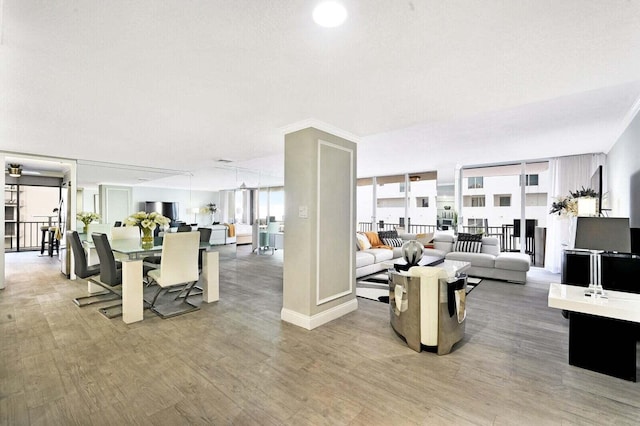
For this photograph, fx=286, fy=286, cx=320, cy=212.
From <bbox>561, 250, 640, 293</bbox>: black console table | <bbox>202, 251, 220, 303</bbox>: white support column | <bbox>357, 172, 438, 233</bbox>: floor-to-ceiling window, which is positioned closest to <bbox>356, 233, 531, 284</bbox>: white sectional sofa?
<bbox>357, 172, 438, 233</bbox>: floor-to-ceiling window

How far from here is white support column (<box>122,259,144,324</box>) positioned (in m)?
3.26

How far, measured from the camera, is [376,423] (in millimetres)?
1727

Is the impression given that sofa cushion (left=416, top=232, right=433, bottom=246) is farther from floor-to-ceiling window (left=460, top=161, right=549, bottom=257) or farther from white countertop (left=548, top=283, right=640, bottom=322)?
white countertop (left=548, top=283, right=640, bottom=322)

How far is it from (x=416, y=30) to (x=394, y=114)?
4.51 ft

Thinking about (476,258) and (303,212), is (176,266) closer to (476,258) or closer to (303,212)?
(303,212)


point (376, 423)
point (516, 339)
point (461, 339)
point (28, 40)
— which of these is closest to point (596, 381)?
point (516, 339)

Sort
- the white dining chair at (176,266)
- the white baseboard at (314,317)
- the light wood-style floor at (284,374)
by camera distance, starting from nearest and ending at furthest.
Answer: the light wood-style floor at (284,374) → the white baseboard at (314,317) → the white dining chair at (176,266)

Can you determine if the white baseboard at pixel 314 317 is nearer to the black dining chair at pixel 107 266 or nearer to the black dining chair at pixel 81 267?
the black dining chair at pixel 107 266

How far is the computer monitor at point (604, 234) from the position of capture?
212 cm

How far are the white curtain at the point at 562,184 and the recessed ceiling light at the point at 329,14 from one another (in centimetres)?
633

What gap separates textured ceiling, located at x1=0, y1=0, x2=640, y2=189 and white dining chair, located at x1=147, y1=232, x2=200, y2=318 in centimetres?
140

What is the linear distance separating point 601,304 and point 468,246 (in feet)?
13.9

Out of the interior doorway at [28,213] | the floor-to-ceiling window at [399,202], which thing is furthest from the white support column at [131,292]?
the interior doorway at [28,213]

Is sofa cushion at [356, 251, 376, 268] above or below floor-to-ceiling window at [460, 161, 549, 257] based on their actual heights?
below
